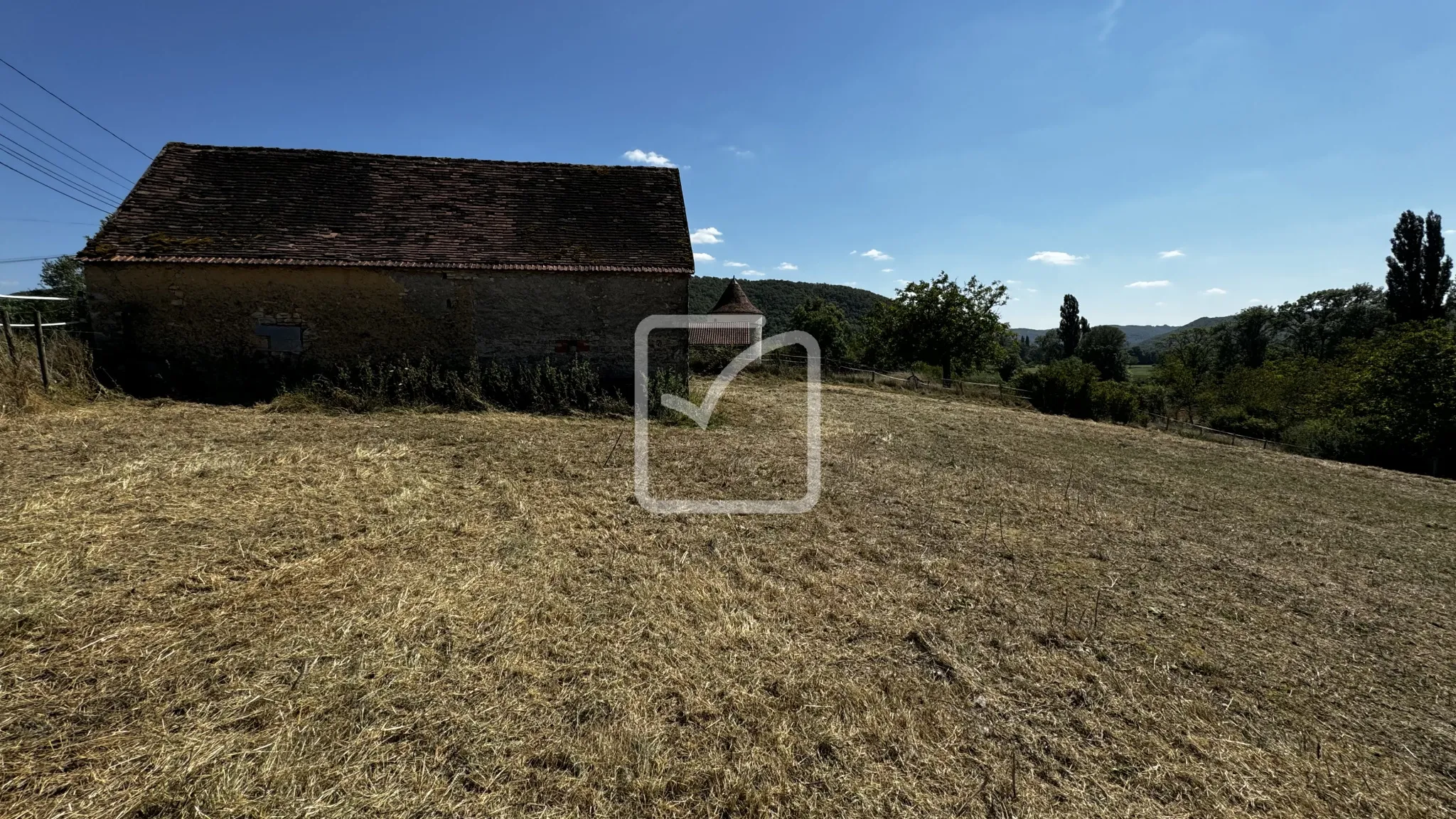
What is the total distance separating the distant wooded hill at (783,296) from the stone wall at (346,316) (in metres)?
52.2

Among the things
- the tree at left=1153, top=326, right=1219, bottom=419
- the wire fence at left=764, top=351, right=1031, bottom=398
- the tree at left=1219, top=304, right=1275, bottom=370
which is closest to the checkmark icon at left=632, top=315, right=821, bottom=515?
the wire fence at left=764, top=351, right=1031, bottom=398

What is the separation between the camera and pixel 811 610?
4.00m

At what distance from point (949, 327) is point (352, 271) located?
22741 mm

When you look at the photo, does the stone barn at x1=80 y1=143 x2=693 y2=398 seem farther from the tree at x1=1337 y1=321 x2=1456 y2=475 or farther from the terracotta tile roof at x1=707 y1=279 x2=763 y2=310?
the tree at x1=1337 y1=321 x2=1456 y2=475

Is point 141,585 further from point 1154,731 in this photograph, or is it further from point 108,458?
point 1154,731

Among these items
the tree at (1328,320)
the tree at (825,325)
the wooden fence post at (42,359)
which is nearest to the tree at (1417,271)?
the tree at (1328,320)

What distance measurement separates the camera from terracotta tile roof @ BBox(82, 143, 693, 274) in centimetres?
1081

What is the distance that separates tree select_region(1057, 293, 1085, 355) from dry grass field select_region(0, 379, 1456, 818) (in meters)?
59.5

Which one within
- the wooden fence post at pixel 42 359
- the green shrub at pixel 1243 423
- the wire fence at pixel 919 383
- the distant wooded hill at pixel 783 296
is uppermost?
the distant wooded hill at pixel 783 296

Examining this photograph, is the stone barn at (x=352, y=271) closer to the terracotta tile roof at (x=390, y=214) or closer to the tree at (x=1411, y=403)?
the terracotta tile roof at (x=390, y=214)

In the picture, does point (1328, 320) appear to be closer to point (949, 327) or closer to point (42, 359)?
point (949, 327)

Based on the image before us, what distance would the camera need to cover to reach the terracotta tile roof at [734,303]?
95.6ft

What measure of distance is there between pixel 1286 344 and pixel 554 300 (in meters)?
59.3

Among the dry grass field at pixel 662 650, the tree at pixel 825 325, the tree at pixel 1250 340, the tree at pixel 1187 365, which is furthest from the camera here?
the tree at pixel 825 325
